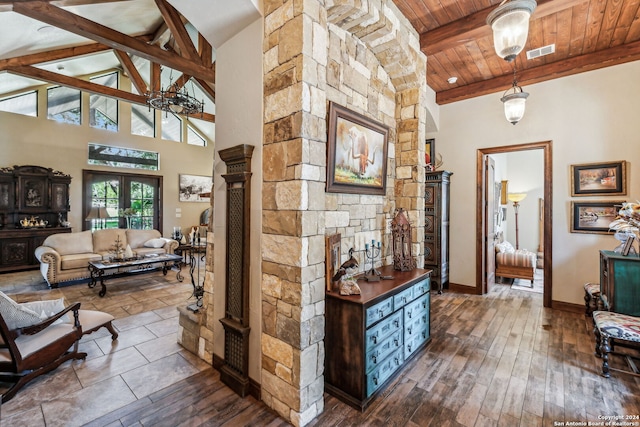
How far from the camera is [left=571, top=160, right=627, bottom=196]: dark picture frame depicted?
12.3 feet

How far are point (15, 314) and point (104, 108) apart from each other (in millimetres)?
7531

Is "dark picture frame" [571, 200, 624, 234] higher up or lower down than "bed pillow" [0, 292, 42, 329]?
higher up

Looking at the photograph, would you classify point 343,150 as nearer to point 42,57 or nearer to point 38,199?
point 42,57

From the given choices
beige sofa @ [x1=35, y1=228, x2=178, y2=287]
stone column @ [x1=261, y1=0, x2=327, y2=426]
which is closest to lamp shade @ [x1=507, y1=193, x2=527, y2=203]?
stone column @ [x1=261, y1=0, x2=327, y2=426]

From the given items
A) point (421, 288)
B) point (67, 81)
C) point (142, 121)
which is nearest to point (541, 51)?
point (421, 288)

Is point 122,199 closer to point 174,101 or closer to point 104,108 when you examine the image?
point 104,108

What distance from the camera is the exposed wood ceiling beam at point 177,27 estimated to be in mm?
4144

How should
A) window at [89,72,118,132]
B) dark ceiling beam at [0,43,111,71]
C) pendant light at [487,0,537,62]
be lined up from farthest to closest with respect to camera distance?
window at [89,72,118,132]
dark ceiling beam at [0,43,111,71]
pendant light at [487,0,537,62]

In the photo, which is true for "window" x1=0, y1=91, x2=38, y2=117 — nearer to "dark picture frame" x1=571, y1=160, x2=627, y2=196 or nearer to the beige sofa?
the beige sofa

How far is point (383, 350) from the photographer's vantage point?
2227mm

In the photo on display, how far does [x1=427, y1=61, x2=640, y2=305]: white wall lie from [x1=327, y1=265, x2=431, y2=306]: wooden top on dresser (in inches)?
107

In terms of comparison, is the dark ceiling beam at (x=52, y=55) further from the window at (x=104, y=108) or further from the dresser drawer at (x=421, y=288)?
the dresser drawer at (x=421, y=288)

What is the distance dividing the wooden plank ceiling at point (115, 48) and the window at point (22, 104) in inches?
67.7

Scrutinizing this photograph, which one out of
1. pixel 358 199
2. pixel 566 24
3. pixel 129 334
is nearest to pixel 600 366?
pixel 358 199
